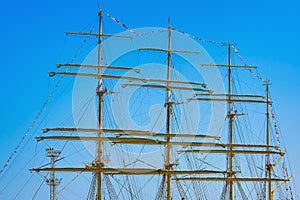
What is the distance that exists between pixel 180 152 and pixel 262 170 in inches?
503

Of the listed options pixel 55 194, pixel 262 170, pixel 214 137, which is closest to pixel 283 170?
pixel 262 170

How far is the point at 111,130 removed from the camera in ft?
279

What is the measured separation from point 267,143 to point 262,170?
3.11 meters

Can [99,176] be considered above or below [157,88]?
below

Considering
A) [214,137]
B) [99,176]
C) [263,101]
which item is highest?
[263,101]

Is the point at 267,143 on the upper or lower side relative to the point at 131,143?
upper

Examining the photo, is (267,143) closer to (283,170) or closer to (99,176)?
(283,170)

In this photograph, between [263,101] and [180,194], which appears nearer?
[180,194]

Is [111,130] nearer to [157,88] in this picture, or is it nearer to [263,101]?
[157,88]

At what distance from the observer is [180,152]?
300ft

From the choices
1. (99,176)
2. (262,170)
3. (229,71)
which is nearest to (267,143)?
(262,170)

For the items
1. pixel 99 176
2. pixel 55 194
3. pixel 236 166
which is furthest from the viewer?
pixel 236 166

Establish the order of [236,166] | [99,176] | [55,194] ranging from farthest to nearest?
[236,166], [55,194], [99,176]

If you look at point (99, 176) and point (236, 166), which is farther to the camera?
point (236, 166)
